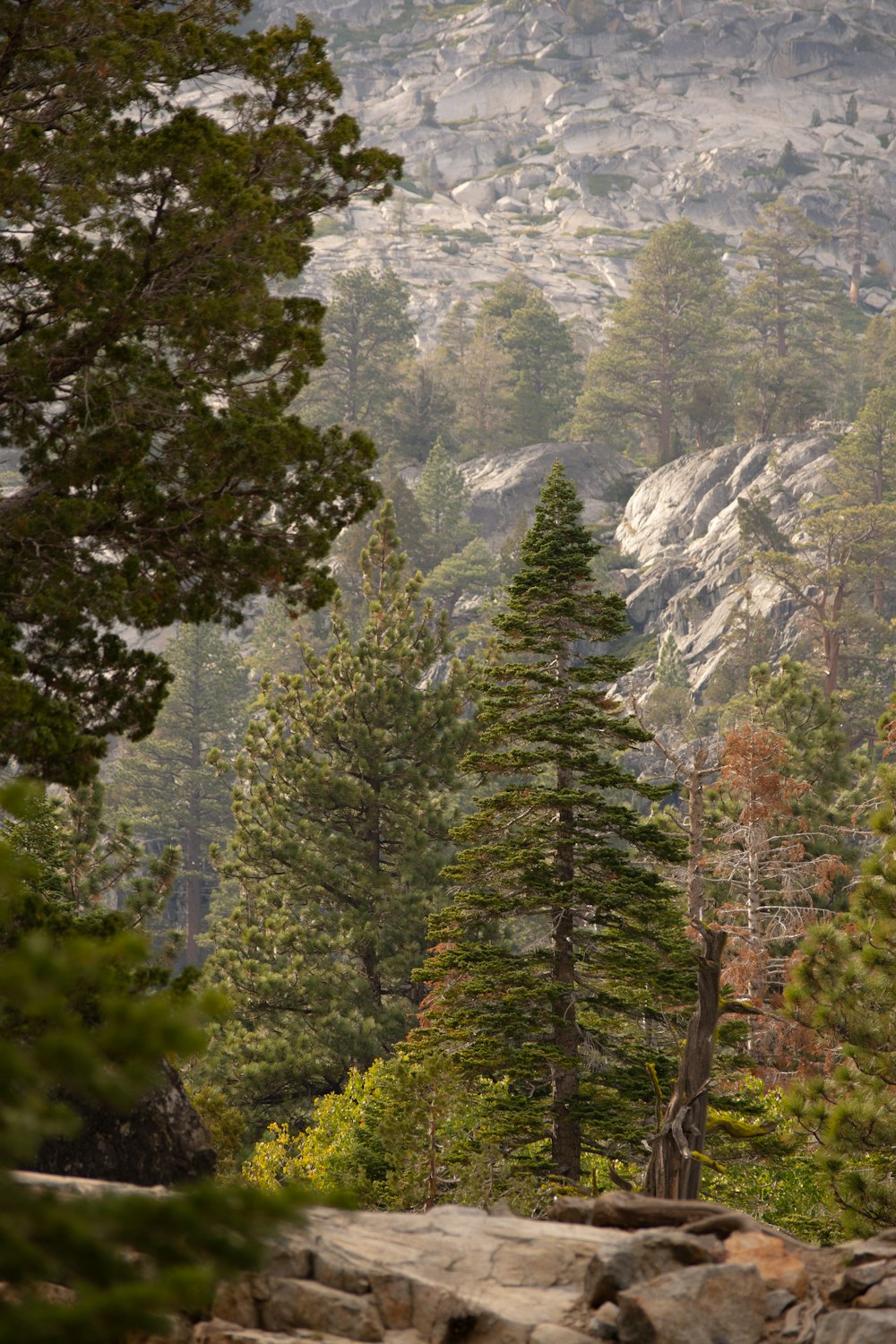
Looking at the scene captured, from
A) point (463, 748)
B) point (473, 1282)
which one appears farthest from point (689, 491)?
point (473, 1282)

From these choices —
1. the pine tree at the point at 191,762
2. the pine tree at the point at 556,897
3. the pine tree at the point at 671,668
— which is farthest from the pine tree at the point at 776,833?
the pine tree at the point at 191,762

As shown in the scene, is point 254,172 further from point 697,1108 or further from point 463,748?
point 463,748

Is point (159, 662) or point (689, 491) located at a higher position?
point (689, 491)

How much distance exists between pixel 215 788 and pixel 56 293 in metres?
48.5

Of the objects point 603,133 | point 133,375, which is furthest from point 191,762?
point 603,133

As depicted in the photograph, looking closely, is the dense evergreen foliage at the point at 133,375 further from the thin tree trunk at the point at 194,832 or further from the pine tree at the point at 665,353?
the pine tree at the point at 665,353

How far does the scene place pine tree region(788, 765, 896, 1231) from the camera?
34.4ft

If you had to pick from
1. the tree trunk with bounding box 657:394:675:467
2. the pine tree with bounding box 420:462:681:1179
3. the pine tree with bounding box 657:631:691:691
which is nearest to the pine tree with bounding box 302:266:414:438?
the tree trunk with bounding box 657:394:675:467

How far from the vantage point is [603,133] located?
15875 centimetres

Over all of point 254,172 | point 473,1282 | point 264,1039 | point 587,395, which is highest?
point 587,395

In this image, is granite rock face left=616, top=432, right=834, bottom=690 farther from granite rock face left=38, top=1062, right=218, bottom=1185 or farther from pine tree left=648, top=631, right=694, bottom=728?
granite rock face left=38, top=1062, right=218, bottom=1185

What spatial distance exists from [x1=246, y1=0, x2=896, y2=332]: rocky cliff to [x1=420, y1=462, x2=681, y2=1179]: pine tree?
117820 millimetres

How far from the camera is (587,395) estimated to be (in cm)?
7512

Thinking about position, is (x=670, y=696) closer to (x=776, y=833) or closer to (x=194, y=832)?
(x=194, y=832)
